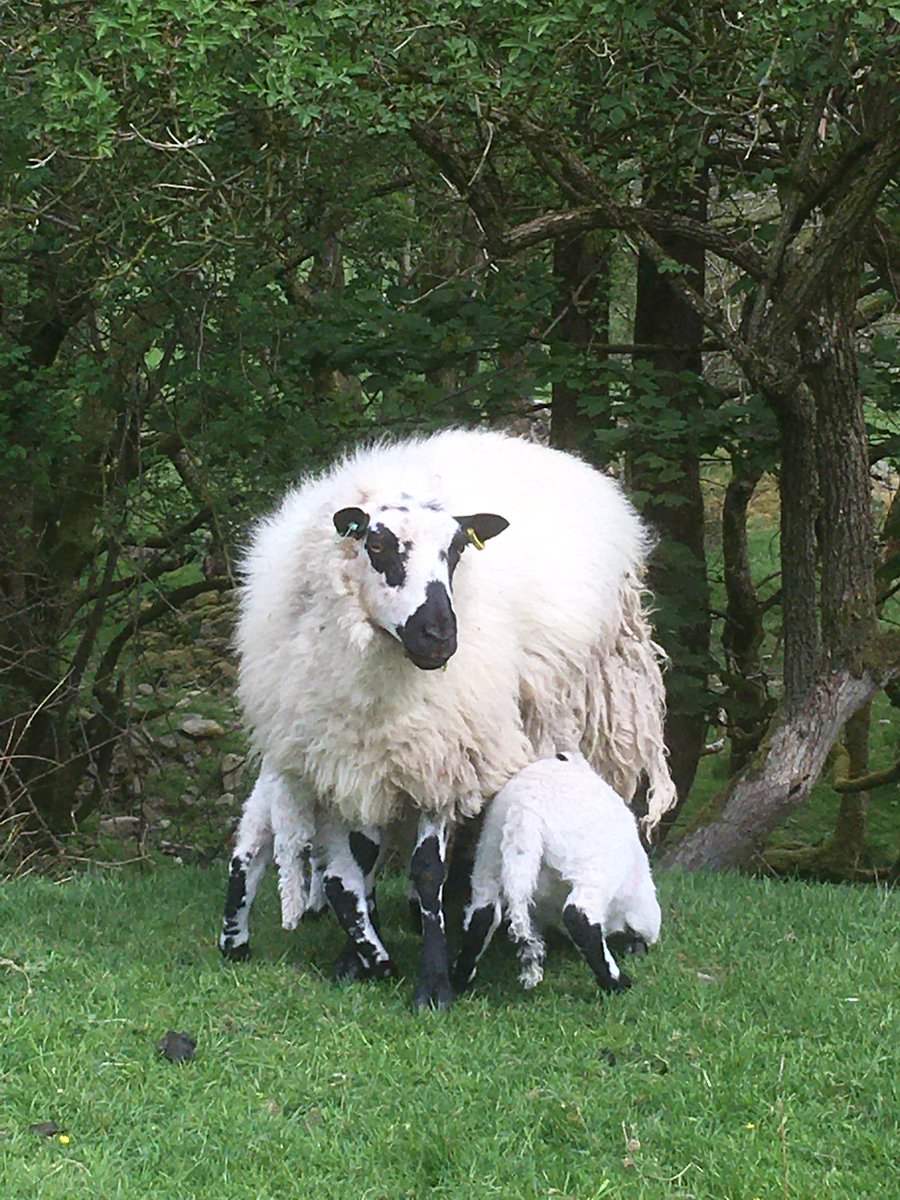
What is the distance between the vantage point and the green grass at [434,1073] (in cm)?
372

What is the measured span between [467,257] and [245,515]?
11.0 ft

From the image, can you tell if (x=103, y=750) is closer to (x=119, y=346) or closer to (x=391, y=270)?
(x=119, y=346)

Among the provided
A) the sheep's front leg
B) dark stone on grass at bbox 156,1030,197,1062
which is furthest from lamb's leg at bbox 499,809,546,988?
dark stone on grass at bbox 156,1030,197,1062

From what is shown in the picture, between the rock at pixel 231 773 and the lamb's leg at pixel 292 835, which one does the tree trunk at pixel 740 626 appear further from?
the lamb's leg at pixel 292 835

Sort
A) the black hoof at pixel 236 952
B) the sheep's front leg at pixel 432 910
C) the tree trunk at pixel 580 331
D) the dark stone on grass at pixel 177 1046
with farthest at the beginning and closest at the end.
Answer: the tree trunk at pixel 580 331 → the black hoof at pixel 236 952 → the sheep's front leg at pixel 432 910 → the dark stone on grass at pixel 177 1046

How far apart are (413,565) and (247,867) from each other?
4.26 feet

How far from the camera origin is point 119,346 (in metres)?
9.09

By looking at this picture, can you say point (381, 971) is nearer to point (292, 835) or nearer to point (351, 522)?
point (292, 835)

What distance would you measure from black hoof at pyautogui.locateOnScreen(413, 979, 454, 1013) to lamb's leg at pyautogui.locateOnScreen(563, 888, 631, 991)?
46 cm

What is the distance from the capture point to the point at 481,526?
5.50m

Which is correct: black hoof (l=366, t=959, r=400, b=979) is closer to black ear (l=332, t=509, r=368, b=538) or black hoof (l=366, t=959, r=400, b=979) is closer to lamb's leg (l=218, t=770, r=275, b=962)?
lamb's leg (l=218, t=770, r=275, b=962)

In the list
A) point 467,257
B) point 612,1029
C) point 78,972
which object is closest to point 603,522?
point 612,1029

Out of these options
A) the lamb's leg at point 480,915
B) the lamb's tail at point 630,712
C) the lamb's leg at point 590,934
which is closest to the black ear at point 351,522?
the lamb's leg at point 480,915

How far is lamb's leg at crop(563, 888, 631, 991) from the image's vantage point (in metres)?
5.11
